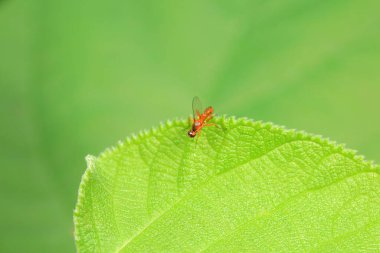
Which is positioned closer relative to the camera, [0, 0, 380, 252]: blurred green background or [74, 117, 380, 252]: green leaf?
[74, 117, 380, 252]: green leaf

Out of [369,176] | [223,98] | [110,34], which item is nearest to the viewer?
[369,176]

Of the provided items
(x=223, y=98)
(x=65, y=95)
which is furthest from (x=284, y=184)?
(x=65, y=95)

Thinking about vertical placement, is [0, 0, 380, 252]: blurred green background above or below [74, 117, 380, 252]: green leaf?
above

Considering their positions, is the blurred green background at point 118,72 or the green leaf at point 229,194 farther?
the blurred green background at point 118,72

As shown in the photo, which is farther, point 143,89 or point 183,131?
point 143,89

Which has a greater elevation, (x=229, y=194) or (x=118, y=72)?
(x=118, y=72)

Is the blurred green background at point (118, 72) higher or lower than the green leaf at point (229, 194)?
higher

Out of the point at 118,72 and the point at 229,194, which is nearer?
the point at 229,194

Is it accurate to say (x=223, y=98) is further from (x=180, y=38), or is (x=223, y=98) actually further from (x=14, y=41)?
(x=14, y=41)
